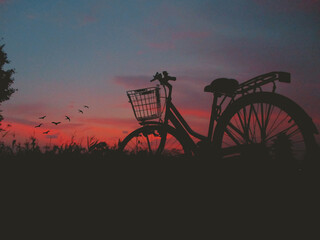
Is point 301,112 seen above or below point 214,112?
below

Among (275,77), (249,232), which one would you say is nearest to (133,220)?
(249,232)

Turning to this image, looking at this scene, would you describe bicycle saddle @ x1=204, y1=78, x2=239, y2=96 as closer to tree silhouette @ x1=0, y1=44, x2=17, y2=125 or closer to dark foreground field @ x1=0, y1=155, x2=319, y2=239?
dark foreground field @ x1=0, y1=155, x2=319, y2=239

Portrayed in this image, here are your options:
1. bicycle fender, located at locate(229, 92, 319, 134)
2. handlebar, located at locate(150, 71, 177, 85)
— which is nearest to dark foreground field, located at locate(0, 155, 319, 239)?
bicycle fender, located at locate(229, 92, 319, 134)

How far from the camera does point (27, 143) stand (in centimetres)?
625

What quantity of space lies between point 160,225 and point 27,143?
4777mm

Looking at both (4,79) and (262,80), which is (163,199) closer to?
(262,80)

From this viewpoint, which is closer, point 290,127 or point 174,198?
point 174,198

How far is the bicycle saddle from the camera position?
159 inches

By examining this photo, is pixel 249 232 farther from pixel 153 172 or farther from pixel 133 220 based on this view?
pixel 153 172

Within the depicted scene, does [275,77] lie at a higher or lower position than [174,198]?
higher

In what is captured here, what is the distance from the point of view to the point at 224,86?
4.10 m

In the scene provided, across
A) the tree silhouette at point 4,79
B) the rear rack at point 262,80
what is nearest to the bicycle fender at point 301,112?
the rear rack at point 262,80

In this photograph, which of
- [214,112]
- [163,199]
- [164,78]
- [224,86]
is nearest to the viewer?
[163,199]

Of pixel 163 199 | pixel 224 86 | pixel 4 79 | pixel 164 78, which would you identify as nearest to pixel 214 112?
pixel 224 86
